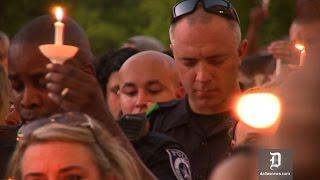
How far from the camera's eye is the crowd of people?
0.88 meters

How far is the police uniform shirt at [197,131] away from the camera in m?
4.13

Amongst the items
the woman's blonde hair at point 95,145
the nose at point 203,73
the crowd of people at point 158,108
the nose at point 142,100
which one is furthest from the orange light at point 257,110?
the nose at point 142,100

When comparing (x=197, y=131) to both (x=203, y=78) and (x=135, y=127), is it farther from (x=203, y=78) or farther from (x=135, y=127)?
(x=135, y=127)

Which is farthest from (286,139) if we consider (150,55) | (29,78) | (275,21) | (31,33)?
(275,21)

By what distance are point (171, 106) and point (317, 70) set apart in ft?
12.2

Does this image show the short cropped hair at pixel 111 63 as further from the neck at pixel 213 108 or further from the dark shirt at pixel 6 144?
the dark shirt at pixel 6 144

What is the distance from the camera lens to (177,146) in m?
3.55

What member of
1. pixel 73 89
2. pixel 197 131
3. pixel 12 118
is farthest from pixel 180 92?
pixel 73 89

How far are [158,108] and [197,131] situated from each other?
0.28m

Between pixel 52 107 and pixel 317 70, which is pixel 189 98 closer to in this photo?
pixel 52 107

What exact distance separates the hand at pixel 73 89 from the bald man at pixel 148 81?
2.64 m

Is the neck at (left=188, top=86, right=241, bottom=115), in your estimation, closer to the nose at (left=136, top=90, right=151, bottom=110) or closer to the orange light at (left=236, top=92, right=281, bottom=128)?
the nose at (left=136, top=90, right=151, bottom=110)

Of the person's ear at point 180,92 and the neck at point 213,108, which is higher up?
the person's ear at point 180,92

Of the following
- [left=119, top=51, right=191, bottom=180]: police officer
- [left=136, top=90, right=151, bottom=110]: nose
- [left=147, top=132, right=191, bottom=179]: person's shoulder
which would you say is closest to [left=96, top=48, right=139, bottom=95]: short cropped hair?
[left=119, top=51, right=191, bottom=180]: police officer
